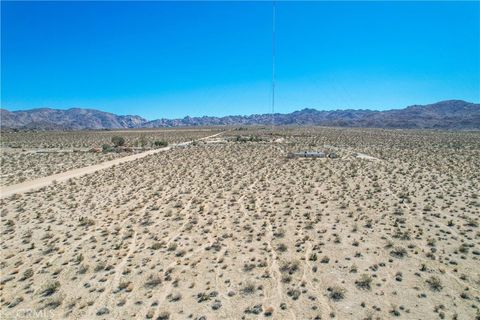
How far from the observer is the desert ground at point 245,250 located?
10938mm

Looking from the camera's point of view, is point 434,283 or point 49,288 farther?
point 49,288

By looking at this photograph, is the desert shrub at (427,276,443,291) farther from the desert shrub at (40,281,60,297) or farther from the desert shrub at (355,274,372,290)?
the desert shrub at (40,281,60,297)

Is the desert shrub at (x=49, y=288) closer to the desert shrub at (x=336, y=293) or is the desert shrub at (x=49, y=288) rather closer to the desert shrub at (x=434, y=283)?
the desert shrub at (x=336, y=293)

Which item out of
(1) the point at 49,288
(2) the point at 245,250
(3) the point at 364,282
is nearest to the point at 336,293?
(3) the point at 364,282

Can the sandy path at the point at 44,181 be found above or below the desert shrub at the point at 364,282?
above

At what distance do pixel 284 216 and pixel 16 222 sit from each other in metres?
14.7

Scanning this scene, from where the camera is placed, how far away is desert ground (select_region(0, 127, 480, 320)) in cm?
1094

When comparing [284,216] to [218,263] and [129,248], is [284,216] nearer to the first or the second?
[218,263]

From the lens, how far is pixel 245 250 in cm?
1506

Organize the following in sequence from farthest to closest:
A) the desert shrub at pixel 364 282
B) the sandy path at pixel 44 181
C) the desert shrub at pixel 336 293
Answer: the sandy path at pixel 44 181
the desert shrub at pixel 364 282
the desert shrub at pixel 336 293

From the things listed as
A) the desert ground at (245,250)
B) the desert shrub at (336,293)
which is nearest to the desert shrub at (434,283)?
the desert ground at (245,250)

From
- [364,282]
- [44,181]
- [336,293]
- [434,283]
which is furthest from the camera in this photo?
[44,181]

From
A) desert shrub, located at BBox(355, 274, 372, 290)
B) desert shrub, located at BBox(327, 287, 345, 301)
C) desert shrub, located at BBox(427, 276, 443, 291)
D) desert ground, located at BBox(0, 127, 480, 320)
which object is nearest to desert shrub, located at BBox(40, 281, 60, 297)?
desert ground, located at BBox(0, 127, 480, 320)

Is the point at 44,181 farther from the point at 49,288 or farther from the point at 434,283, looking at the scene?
the point at 434,283
